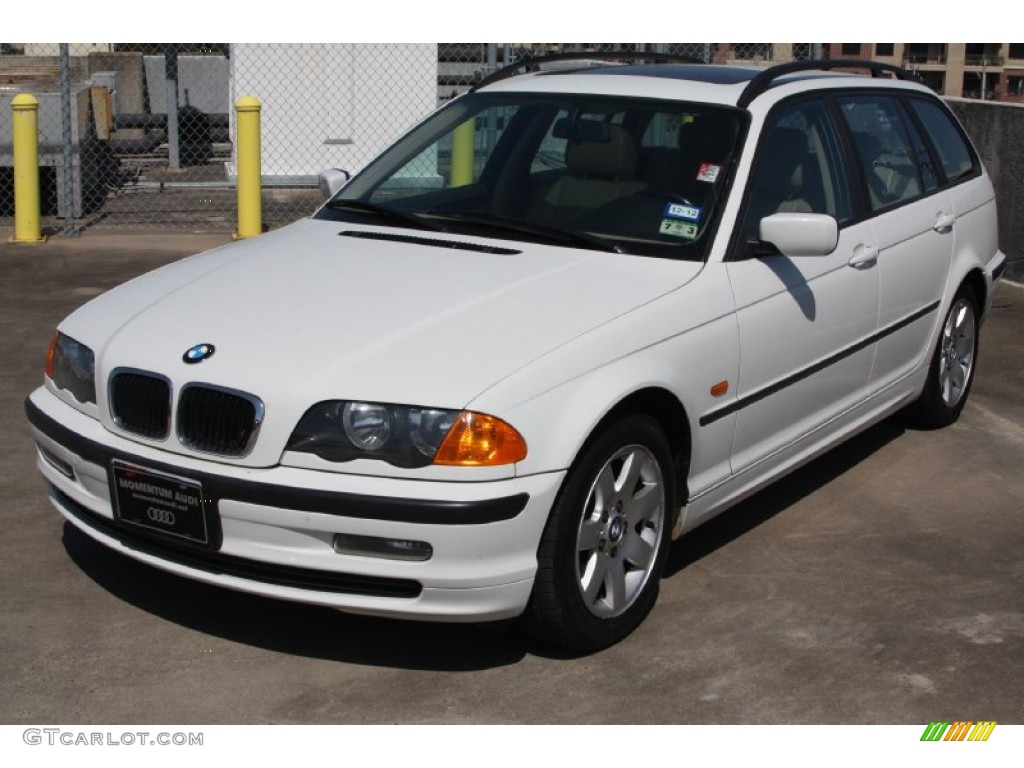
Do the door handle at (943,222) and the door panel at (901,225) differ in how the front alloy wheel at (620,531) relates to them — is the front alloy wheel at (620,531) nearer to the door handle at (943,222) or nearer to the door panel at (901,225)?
the door panel at (901,225)

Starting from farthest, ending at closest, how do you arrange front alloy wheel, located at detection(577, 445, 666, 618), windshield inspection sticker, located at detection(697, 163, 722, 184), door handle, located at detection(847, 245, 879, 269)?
door handle, located at detection(847, 245, 879, 269) < windshield inspection sticker, located at detection(697, 163, 722, 184) < front alloy wheel, located at detection(577, 445, 666, 618)

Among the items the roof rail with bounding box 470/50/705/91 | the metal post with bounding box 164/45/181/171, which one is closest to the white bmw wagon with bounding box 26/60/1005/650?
the roof rail with bounding box 470/50/705/91

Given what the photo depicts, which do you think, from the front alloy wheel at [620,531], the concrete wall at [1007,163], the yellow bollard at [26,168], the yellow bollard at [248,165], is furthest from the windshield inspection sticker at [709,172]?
the yellow bollard at [26,168]

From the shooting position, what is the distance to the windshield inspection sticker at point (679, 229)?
16.6 feet

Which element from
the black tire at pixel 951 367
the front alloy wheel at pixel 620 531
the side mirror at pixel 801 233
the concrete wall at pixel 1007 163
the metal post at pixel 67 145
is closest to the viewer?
the front alloy wheel at pixel 620 531

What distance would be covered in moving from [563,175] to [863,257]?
121cm

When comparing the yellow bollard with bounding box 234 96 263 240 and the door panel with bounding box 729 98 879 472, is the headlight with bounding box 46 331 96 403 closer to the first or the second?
the door panel with bounding box 729 98 879 472

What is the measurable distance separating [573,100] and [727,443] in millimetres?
1551

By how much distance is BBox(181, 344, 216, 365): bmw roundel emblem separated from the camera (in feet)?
14.1

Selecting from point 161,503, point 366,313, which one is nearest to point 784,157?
point 366,313

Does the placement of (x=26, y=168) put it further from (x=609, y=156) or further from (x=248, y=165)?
(x=609, y=156)

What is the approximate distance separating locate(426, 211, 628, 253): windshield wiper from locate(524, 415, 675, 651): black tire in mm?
769

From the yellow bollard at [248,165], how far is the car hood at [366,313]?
6.68 meters

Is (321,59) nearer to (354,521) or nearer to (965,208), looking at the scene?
(965,208)
